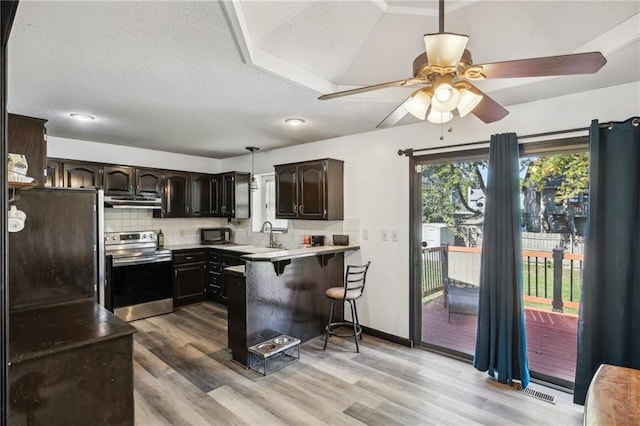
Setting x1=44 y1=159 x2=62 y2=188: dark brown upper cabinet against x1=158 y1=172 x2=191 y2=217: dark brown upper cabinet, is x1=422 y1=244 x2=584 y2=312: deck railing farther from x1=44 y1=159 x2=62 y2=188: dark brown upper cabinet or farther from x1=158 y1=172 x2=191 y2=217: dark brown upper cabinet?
x1=44 y1=159 x2=62 y2=188: dark brown upper cabinet

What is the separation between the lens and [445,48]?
1.34 meters

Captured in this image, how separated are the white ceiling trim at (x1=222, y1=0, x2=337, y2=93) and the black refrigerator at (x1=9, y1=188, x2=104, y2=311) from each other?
1.67 metres

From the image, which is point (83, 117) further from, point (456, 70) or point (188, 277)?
point (456, 70)

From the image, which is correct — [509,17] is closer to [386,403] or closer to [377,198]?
[377,198]

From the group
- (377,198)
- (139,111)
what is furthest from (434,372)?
(139,111)

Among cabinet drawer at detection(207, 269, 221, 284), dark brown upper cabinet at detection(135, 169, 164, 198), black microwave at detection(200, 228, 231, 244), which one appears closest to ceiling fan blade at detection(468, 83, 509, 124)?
cabinet drawer at detection(207, 269, 221, 284)

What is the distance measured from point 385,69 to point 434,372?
102 inches

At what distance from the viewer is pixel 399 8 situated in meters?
1.94

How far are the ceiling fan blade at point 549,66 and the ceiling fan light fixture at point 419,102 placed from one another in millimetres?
264

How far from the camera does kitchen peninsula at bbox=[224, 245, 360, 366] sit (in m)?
3.14

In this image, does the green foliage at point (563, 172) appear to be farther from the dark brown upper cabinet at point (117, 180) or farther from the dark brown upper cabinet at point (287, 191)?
the dark brown upper cabinet at point (117, 180)

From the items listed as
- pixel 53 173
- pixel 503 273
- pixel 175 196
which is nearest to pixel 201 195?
pixel 175 196

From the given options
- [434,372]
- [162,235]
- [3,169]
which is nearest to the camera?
[3,169]

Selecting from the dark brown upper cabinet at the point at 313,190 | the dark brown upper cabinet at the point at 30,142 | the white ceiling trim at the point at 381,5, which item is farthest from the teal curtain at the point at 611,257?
the dark brown upper cabinet at the point at 30,142
